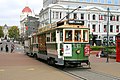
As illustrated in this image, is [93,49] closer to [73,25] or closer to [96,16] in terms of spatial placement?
[73,25]

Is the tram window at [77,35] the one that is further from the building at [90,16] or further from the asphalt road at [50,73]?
the building at [90,16]

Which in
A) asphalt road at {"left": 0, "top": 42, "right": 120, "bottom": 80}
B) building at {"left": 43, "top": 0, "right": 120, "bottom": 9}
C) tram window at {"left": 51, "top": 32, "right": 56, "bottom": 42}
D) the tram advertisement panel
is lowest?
asphalt road at {"left": 0, "top": 42, "right": 120, "bottom": 80}

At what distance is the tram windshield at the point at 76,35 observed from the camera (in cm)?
1997

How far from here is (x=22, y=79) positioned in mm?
14984

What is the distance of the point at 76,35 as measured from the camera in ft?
66.5

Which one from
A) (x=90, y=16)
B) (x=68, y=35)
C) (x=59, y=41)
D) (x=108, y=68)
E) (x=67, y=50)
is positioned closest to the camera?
(x=67, y=50)

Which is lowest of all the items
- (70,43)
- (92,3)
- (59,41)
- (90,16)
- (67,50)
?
(67,50)

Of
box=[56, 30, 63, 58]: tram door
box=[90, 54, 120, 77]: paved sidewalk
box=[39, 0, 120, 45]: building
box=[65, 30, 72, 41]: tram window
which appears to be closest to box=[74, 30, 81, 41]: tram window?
box=[65, 30, 72, 41]: tram window

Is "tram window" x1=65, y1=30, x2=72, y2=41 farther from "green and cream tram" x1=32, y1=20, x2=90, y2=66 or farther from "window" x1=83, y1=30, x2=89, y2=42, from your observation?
"window" x1=83, y1=30, x2=89, y2=42

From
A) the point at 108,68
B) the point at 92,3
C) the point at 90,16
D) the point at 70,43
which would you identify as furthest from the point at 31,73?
the point at 92,3

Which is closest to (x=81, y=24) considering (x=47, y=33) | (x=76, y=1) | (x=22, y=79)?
(x=47, y=33)

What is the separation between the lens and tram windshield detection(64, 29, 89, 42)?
1997 centimetres

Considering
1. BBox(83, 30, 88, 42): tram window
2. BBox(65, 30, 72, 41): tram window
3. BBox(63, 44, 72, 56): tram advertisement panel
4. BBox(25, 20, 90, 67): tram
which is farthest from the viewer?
BBox(83, 30, 88, 42): tram window

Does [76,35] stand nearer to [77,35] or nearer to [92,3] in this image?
[77,35]
